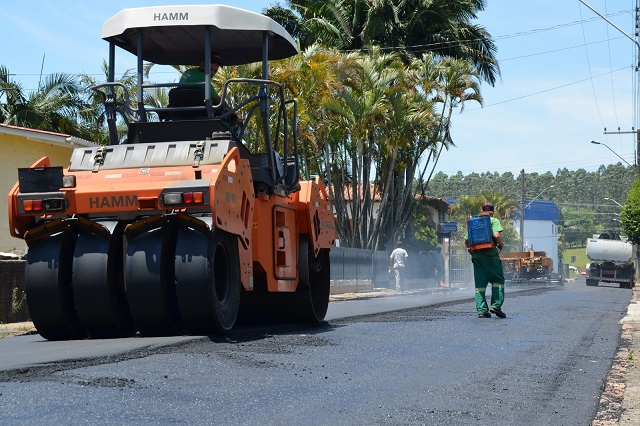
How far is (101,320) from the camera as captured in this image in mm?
8875

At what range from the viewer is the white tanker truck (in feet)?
172

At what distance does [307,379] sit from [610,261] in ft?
161

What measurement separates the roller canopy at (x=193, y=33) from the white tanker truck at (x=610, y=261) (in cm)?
4404

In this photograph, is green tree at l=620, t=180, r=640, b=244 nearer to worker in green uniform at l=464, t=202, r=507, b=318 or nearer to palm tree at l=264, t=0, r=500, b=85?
palm tree at l=264, t=0, r=500, b=85

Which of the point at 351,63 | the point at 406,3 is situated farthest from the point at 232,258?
the point at 406,3

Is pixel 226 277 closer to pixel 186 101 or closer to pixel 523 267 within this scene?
pixel 186 101

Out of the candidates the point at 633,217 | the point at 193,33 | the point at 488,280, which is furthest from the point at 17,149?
the point at 633,217

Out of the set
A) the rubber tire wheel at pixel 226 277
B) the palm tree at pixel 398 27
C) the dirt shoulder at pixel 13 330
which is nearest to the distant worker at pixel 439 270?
the palm tree at pixel 398 27

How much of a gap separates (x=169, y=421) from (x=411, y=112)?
1154 inches

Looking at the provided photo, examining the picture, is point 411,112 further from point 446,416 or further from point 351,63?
point 446,416

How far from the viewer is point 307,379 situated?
667 centimetres

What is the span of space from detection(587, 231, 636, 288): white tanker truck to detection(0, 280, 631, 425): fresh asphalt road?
43.7m

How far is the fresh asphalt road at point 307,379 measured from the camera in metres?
5.34

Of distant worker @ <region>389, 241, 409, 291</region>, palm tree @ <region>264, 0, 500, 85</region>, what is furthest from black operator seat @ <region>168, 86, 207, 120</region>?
palm tree @ <region>264, 0, 500, 85</region>
